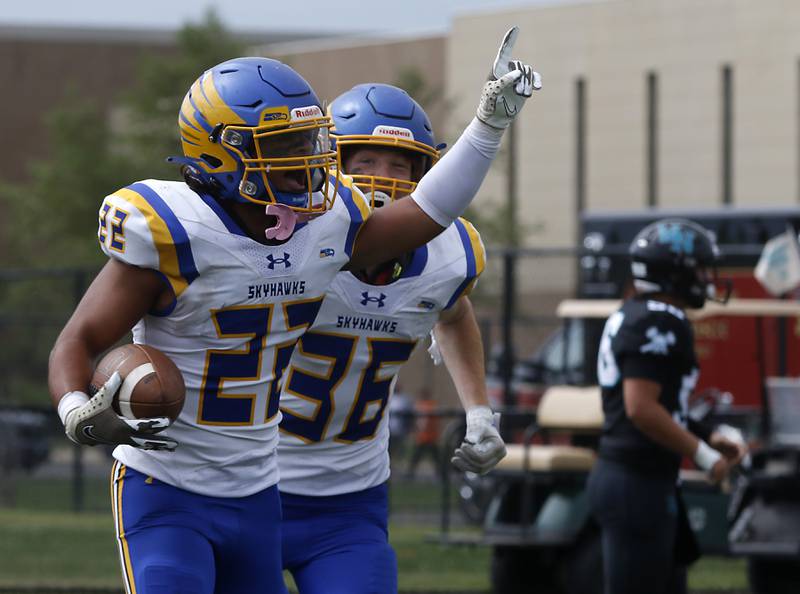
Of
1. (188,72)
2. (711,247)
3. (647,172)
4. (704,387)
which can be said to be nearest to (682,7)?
(647,172)

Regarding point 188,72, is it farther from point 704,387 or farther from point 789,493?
point 789,493

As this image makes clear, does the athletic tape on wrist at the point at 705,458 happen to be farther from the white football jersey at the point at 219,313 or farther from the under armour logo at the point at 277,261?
the under armour logo at the point at 277,261

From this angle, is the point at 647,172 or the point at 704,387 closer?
the point at 704,387

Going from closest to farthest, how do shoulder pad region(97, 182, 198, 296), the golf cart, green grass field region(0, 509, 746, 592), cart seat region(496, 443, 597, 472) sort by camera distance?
shoulder pad region(97, 182, 198, 296), the golf cart, cart seat region(496, 443, 597, 472), green grass field region(0, 509, 746, 592)

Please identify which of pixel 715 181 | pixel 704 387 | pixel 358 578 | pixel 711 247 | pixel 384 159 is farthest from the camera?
pixel 715 181

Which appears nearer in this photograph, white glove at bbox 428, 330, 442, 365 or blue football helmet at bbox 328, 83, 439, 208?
blue football helmet at bbox 328, 83, 439, 208

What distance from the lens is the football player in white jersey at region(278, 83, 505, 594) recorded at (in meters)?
4.11

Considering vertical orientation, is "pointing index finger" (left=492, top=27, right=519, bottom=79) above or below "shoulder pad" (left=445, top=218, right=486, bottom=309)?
above

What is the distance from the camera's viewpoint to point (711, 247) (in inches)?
235

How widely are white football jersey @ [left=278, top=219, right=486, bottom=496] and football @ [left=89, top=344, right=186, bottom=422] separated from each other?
2.50 feet

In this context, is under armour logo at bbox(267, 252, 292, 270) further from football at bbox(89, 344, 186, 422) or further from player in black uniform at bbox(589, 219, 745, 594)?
player in black uniform at bbox(589, 219, 745, 594)

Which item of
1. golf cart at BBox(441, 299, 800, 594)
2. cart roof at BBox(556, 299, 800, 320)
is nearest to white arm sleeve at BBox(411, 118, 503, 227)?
golf cart at BBox(441, 299, 800, 594)

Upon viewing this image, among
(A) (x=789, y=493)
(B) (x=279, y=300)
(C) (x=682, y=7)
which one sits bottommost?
(A) (x=789, y=493)

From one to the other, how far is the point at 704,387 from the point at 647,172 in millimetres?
18165
